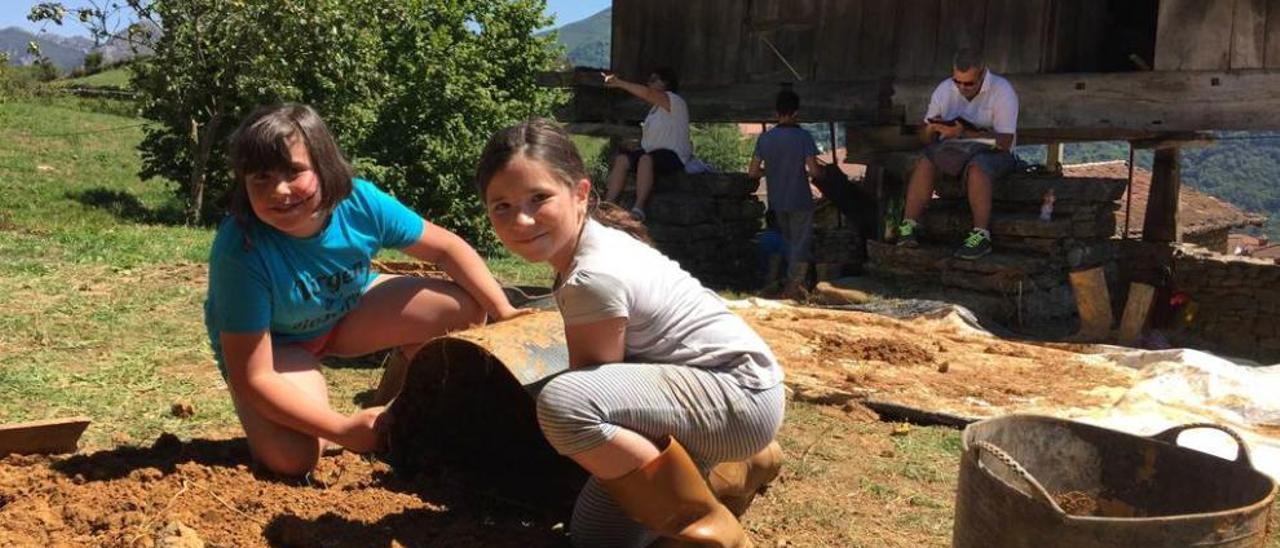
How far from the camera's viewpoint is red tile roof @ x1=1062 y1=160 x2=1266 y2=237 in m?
23.2

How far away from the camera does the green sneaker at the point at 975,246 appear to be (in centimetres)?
887

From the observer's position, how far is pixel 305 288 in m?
3.42

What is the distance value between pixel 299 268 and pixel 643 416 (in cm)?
125

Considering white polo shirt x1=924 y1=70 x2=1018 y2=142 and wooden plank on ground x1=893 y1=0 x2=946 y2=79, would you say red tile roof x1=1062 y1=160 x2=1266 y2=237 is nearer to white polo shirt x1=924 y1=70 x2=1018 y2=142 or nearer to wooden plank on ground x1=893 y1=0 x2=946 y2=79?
wooden plank on ground x1=893 y1=0 x2=946 y2=79

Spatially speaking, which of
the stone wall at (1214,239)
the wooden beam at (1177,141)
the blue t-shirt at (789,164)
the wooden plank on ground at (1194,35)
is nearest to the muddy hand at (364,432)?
Result: the blue t-shirt at (789,164)

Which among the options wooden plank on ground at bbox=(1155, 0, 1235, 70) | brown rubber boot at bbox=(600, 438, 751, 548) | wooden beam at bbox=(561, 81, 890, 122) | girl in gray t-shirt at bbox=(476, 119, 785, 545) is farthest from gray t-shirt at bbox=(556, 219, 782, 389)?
wooden beam at bbox=(561, 81, 890, 122)

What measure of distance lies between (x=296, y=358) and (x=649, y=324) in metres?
1.23

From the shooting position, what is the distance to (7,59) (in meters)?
14.7

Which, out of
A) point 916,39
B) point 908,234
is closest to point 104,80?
point 916,39

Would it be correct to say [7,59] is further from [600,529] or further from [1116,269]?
[600,529]

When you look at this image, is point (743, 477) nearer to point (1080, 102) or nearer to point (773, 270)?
point (1080, 102)

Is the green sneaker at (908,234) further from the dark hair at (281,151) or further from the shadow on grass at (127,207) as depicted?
the shadow on grass at (127,207)

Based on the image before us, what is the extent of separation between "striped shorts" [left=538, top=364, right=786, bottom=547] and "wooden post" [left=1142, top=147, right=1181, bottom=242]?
10176 millimetres

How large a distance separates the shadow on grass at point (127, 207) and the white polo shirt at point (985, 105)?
9.57 metres
